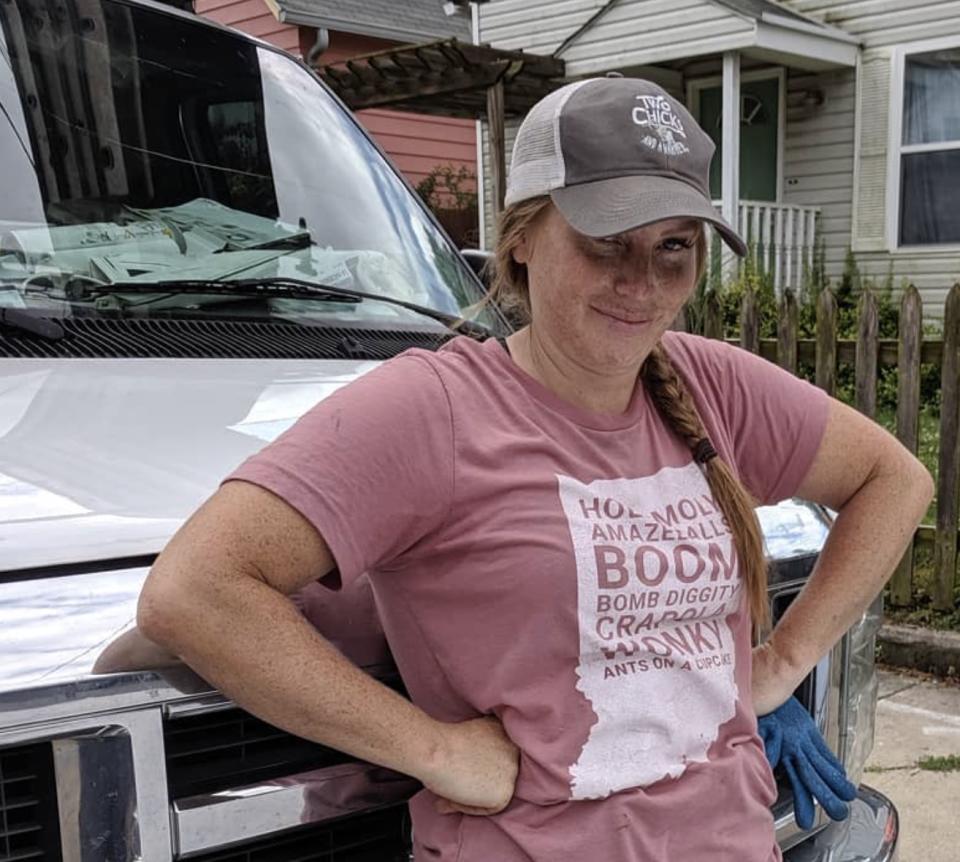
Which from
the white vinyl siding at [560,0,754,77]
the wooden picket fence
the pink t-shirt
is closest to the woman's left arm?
the pink t-shirt

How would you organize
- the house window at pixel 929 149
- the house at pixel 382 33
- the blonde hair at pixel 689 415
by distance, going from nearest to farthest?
the blonde hair at pixel 689 415 → the house window at pixel 929 149 → the house at pixel 382 33

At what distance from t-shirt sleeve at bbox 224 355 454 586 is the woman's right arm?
25 millimetres

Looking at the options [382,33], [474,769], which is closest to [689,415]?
[474,769]

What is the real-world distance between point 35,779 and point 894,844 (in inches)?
63.0

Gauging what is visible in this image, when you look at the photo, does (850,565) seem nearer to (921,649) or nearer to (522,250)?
(522,250)

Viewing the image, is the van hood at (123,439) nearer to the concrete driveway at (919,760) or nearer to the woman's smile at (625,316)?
the woman's smile at (625,316)

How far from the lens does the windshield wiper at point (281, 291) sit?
2249mm

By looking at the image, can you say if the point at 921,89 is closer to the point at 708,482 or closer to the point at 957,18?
the point at 957,18

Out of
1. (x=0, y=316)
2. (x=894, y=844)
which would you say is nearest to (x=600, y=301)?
(x=0, y=316)

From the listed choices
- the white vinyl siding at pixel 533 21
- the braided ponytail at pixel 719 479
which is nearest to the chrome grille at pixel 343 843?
the braided ponytail at pixel 719 479

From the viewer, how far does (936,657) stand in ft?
15.0

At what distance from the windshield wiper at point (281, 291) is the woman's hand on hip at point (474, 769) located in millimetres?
973

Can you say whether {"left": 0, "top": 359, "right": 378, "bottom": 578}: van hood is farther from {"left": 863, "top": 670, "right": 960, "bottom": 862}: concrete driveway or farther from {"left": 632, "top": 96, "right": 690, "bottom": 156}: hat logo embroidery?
{"left": 863, "top": 670, "right": 960, "bottom": 862}: concrete driveway

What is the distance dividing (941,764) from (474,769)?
9.72ft
